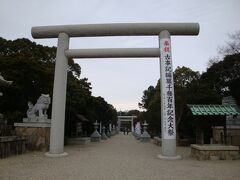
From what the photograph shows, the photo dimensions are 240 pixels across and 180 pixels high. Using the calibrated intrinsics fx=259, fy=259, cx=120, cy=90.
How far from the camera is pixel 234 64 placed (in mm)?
24703

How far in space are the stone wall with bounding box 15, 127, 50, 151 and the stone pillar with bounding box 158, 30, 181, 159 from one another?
6.21 metres

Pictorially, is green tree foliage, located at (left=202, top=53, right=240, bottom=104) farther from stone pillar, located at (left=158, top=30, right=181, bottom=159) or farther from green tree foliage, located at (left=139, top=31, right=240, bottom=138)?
stone pillar, located at (left=158, top=30, right=181, bottom=159)

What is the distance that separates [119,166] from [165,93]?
13.7 ft

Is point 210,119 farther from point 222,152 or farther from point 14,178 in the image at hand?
point 14,178

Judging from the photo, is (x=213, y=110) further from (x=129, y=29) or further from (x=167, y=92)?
(x=129, y=29)

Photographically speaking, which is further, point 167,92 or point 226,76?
point 226,76

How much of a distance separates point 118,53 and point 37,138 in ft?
20.9

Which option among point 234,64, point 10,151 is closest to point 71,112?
point 10,151

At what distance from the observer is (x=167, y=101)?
11.6 metres

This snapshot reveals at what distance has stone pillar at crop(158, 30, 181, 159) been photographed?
11297 millimetres

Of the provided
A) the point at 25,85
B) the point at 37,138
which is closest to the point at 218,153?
the point at 37,138

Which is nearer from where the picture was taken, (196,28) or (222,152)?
(222,152)

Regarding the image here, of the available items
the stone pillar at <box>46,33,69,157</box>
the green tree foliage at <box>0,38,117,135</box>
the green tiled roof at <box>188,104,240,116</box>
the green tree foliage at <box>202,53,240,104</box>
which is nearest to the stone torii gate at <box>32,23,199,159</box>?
the stone pillar at <box>46,33,69,157</box>

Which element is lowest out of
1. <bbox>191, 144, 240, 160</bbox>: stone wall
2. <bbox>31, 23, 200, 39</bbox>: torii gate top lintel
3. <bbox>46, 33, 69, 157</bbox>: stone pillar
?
<bbox>191, 144, 240, 160</bbox>: stone wall
